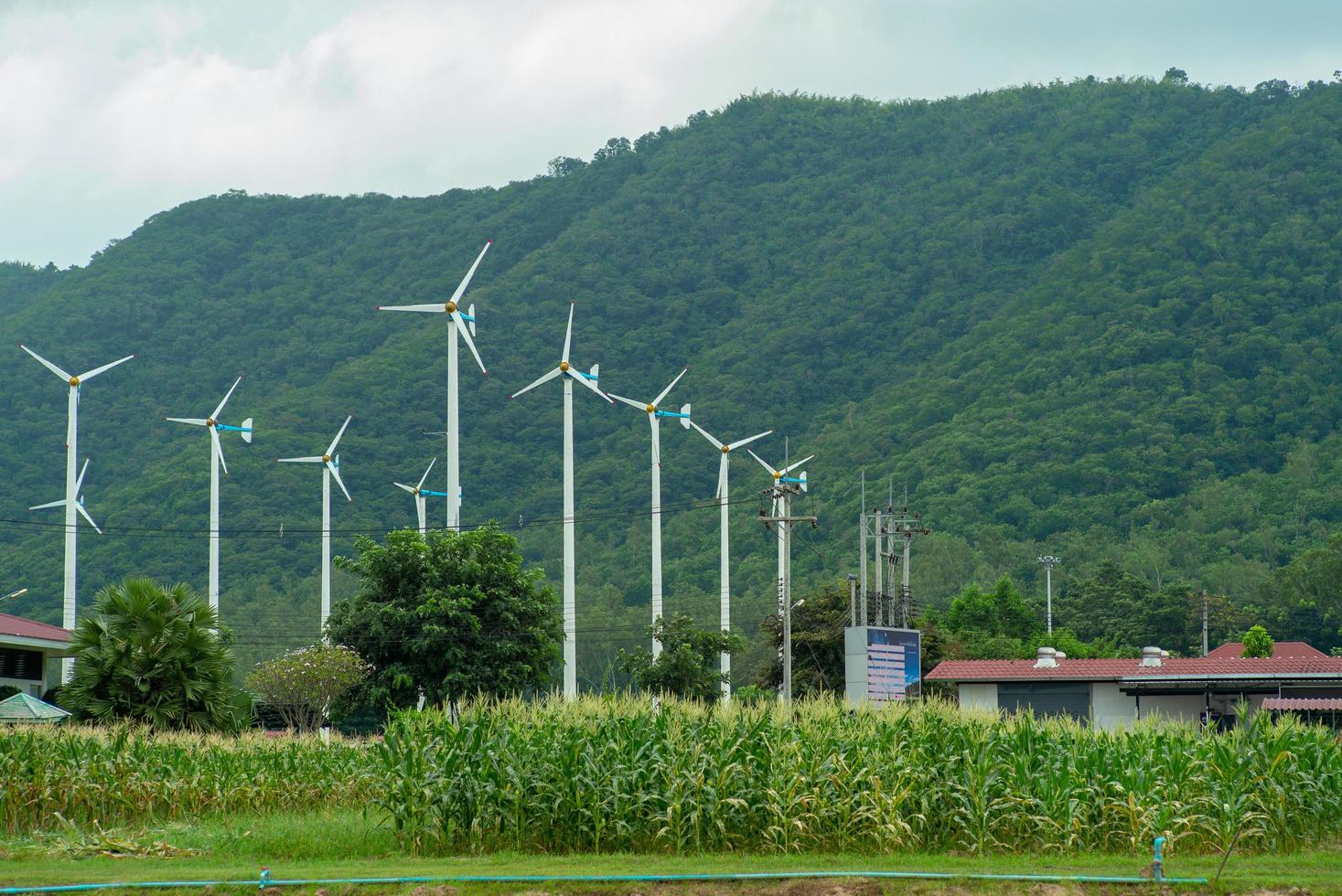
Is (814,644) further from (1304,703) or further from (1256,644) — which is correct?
(1304,703)

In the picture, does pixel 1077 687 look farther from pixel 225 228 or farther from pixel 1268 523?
pixel 225 228

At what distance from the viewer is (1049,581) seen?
98.8m

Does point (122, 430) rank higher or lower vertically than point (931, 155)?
lower

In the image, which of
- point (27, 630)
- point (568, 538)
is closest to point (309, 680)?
point (27, 630)

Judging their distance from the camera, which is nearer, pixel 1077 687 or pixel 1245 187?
pixel 1077 687

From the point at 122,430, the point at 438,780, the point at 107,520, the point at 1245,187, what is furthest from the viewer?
the point at 1245,187

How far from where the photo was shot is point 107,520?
105188mm

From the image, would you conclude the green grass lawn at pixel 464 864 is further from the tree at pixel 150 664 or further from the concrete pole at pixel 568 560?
the concrete pole at pixel 568 560

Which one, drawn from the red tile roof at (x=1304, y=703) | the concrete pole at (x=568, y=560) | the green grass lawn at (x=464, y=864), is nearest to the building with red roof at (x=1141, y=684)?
the red tile roof at (x=1304, y=703)

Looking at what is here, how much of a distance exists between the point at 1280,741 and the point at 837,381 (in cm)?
11617

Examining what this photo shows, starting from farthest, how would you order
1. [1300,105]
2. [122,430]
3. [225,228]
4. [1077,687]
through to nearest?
1. [225,228]
2. [1300,105]
3. [122,430]
4. [1077,687]

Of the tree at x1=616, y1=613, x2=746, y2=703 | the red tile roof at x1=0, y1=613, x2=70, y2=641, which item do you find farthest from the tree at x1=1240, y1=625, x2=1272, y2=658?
the red tile roof at x1=0, y1=613, x2=70, y2=641

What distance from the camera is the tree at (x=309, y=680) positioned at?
48438 millimetres

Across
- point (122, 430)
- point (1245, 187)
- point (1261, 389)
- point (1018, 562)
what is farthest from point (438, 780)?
point (1245, 187)
